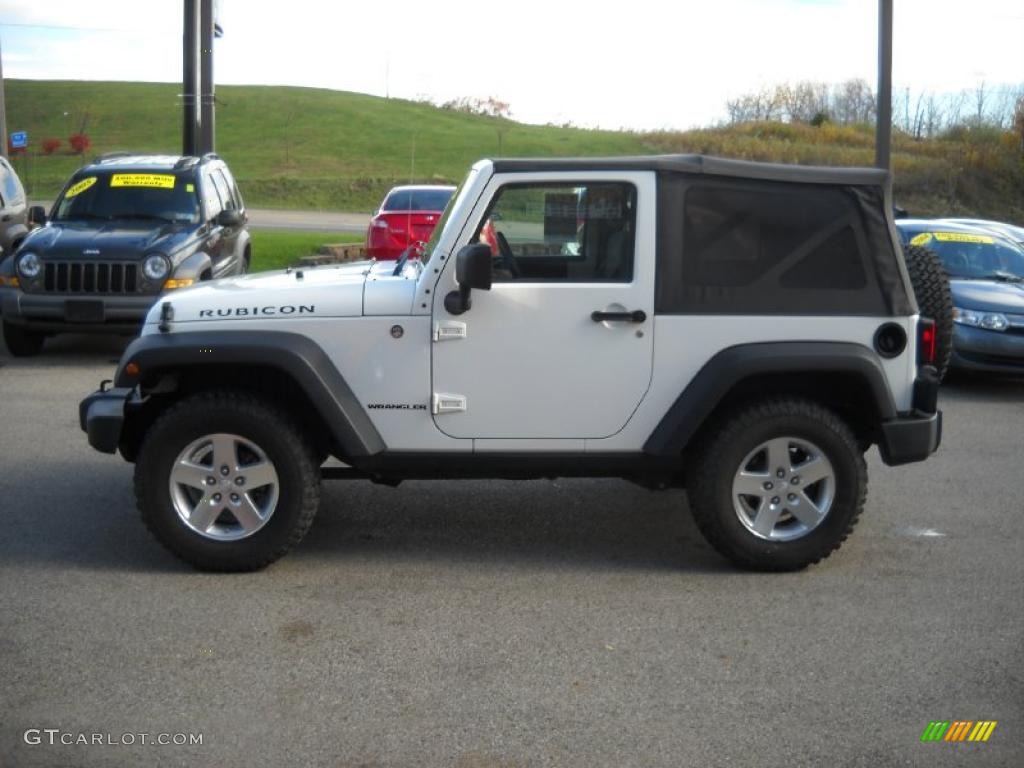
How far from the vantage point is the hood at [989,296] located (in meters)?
11.2

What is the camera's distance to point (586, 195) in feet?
19.6

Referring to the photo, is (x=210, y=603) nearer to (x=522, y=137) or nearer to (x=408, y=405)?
(x=408, y=405)

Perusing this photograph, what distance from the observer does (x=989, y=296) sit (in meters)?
11.3

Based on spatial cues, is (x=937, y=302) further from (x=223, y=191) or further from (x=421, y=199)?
(x=421, y=199)

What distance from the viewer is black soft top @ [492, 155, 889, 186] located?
19.3 feet

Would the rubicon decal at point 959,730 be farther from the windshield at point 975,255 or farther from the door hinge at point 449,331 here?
the windshield at point 975,255

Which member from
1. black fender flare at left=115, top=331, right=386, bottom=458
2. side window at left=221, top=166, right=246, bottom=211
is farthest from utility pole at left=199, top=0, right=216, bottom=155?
black fender flare at left=115, top=331, right=386, bottom=458

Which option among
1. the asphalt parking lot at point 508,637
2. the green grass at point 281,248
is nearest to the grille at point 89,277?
the asphalt parking lot at point 508,637

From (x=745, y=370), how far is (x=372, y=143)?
56.7m

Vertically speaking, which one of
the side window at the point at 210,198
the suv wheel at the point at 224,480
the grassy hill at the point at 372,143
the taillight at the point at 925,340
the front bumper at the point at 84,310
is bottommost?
the suv wheel at the point at 224,480

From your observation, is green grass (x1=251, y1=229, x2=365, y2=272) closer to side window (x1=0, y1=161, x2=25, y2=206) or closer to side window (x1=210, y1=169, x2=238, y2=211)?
side window (x1=210, y1=169, x2=238, y2=211)

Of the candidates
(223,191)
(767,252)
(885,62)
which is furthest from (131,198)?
(885,62)

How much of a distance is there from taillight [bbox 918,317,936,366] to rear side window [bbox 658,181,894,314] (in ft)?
1.07

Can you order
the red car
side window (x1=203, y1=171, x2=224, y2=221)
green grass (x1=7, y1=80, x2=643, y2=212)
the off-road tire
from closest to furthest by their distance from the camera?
the off-road tire, side window (x1=203, y1=171, x2=224, y2=221), the red car, green grass (x1=7, y1=80, x2=643, y2=212)
